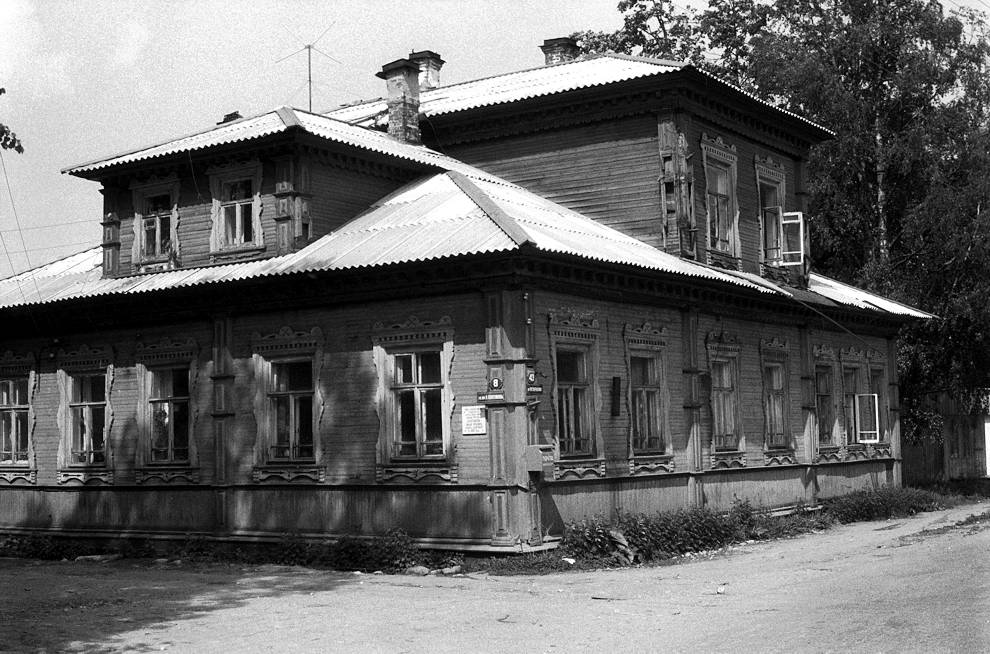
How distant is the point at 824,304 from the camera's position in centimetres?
2411

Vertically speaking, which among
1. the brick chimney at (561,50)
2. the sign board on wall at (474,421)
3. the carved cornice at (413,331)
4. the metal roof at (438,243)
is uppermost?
the brick chimney at (561,50)

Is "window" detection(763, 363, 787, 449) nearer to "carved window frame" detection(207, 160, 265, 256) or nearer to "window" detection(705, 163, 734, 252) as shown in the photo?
"window" detection(705, 163, 734, 252)

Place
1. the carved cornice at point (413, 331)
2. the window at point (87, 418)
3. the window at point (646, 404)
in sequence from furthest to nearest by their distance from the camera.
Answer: the window at point (87, 418) → the window at point (646, 404) → the carved cornice at point (413, 331)

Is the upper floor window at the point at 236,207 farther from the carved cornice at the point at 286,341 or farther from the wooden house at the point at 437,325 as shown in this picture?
the carved cornice at the point at 286,341

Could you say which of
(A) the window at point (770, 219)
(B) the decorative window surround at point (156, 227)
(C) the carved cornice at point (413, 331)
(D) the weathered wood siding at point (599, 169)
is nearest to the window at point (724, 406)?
(D) the weathered wood siding at point (599, 169)

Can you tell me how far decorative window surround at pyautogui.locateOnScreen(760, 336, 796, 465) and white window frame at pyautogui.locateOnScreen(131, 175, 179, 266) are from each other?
10467 mm

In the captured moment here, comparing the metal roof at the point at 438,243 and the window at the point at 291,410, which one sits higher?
the metal roof at the point at 438,243

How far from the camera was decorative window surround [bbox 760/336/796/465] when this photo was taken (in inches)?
908

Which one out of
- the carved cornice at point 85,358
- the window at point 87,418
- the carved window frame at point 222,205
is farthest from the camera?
the window at point 87,418

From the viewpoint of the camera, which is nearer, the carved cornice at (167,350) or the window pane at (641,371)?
the window pane at (641,371)

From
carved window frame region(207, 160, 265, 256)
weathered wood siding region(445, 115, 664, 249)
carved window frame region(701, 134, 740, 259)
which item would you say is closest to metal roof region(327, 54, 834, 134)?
weathered wood siding region(445, 115, 664, 249)

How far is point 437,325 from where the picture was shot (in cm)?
1741

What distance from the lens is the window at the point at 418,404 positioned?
17500 mm

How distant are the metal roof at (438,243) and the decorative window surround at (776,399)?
1.08m
